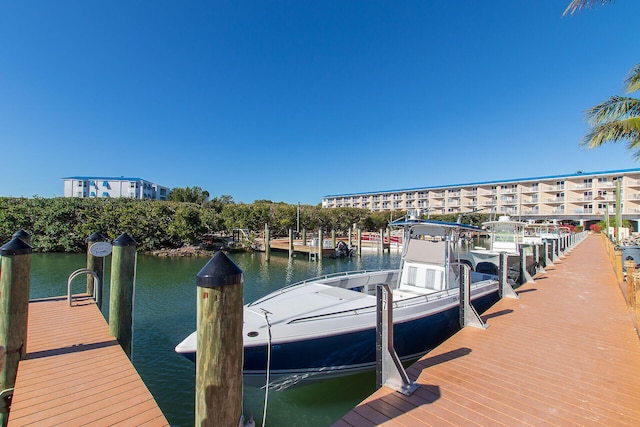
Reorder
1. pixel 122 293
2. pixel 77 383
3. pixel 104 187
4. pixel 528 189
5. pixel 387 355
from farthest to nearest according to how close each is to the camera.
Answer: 1. pixel 104 187
2. pixel 528 189
3. pixel 122 293
4. pixel 387 355
5. pixel 77 383

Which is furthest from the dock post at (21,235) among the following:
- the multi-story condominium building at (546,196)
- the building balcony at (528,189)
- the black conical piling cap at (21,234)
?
the building balcony at (528,189)

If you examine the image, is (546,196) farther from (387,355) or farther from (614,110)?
(387,355)

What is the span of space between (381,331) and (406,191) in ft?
247

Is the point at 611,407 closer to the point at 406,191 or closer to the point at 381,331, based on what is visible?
the point at 381,331

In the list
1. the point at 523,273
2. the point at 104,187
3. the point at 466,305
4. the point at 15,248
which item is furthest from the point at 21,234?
the point at 104,187

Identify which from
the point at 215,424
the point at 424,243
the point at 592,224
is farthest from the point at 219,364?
the point at 592,224

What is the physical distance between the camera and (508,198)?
62.4 meters

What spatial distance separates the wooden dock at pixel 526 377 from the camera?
3520 mm

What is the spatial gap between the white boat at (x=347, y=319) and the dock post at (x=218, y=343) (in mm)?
1272

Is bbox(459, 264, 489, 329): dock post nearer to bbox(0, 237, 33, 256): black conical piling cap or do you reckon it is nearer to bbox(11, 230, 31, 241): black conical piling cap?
bbox(0, 237, 33, 256): black conical piling cap

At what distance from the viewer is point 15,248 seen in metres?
4.53

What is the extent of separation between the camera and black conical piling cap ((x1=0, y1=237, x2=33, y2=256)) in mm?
4457

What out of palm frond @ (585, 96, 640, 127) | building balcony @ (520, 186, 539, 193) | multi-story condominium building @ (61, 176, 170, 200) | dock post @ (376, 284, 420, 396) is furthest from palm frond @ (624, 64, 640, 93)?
multi-story condominium building @ (61, 176, 170, 200)

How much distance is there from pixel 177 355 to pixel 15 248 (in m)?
4.87
